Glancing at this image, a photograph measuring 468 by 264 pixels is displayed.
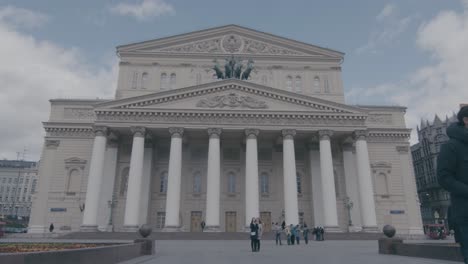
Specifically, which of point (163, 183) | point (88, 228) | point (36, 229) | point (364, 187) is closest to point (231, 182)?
point (163, 183)

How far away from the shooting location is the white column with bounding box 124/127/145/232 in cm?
3086

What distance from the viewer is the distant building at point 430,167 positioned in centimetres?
6912

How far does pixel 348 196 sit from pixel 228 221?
500 inches

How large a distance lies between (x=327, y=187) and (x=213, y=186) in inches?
406

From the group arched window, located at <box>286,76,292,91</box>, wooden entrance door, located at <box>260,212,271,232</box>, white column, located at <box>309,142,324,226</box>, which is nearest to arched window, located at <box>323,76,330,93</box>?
arched window, located at <box>286,76,292,91</box>

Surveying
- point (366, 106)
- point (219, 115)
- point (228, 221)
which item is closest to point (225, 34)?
point (219, 115)

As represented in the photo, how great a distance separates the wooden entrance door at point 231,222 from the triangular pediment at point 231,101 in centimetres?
1136

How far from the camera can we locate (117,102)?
110ft

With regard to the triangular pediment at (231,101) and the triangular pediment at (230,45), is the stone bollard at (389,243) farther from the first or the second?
the triangular pediment at (230,45)

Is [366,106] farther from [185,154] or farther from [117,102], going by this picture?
[117,102]

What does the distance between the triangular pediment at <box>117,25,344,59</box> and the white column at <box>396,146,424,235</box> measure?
14.6 metres

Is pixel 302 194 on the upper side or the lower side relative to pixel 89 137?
lower

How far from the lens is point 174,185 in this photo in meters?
31.7

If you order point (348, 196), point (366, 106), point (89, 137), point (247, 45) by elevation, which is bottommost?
point (348, 196)
